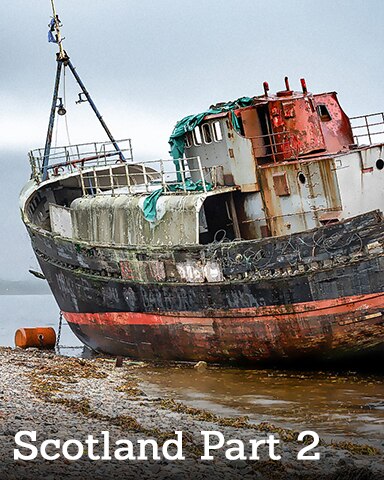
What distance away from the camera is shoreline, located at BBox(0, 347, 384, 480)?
31.6ft

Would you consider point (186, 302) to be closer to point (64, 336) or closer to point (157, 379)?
point (157, 379)

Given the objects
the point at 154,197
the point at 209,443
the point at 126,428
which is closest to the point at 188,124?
the point at 154,197

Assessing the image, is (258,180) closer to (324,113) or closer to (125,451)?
(324,113)

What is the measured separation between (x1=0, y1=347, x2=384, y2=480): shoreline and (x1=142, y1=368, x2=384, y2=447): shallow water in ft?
1.97

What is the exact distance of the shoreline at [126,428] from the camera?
9.62 metres

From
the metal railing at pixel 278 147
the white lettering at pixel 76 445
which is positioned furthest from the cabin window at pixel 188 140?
the white lettering at pixel 76 445

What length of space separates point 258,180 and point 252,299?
3160 mm

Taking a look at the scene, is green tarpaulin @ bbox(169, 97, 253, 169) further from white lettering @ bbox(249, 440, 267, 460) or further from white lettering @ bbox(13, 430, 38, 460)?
white lettering @ bbox(13, 430, 38, 460)

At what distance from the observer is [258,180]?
1969cm

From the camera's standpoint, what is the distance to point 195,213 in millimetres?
19234

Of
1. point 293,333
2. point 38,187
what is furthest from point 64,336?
point 293,333

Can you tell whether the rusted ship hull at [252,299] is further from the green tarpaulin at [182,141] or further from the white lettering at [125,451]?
the white lettering at [125,451]

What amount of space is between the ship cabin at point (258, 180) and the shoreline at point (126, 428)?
4.15 m

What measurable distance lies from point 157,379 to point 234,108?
6.71m
